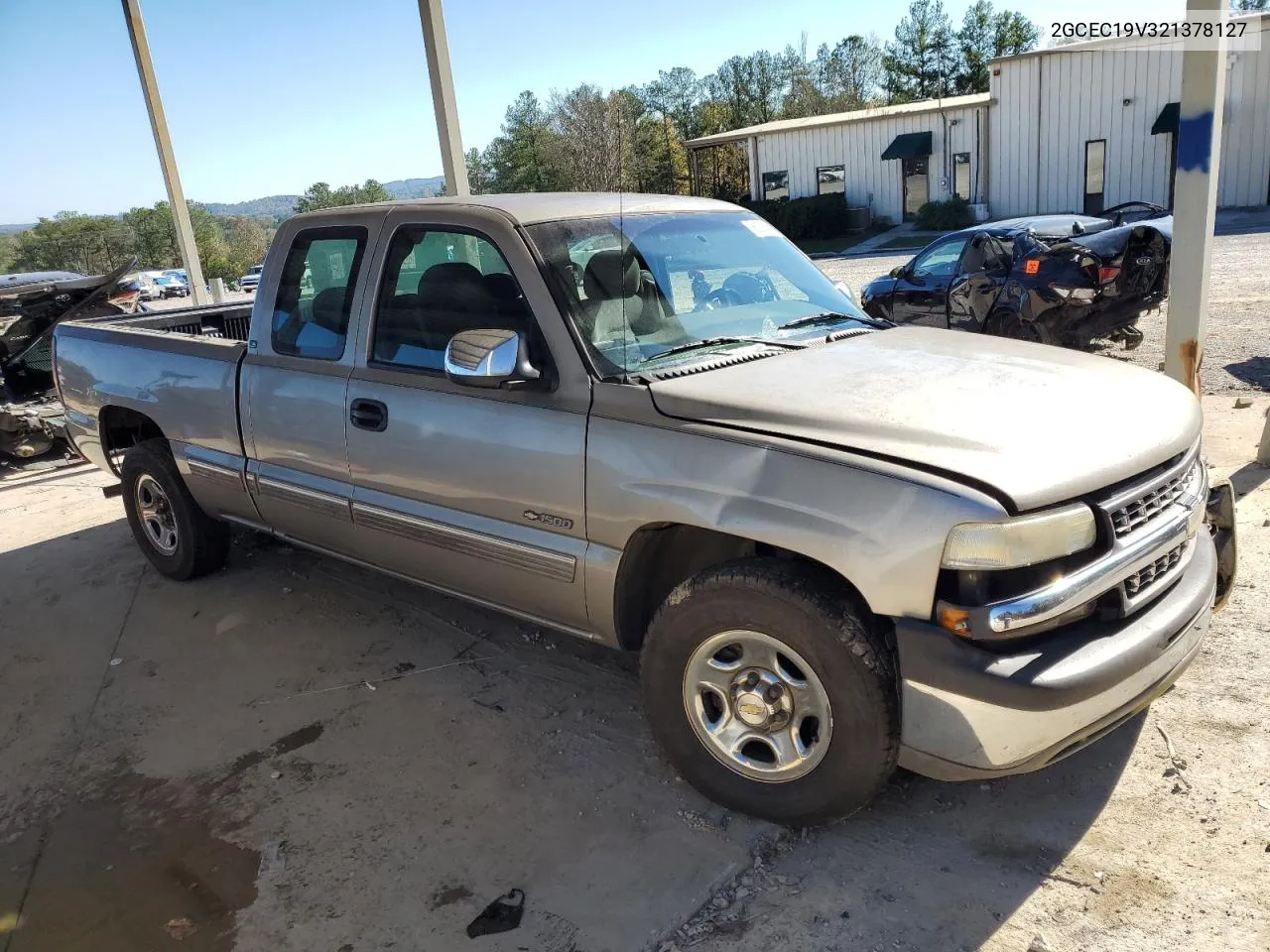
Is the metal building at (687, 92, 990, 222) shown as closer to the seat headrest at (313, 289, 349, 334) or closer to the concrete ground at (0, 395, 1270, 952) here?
the concrete ground at (0, 395, 1270, 952)

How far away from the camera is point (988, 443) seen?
8.50 ft

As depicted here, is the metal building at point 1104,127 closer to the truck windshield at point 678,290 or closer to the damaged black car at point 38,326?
the damaged black car at point 38,326

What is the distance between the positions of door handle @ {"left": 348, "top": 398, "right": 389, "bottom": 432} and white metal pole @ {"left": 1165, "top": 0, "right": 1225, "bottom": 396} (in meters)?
4.34

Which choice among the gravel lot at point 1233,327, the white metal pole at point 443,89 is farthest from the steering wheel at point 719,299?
the white metal pole at point 443,89

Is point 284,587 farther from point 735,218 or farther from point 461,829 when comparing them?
point 735,218

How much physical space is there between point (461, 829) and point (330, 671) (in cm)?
148

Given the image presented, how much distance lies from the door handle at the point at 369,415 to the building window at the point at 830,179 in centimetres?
3382

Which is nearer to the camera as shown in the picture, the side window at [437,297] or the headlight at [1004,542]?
the headlight at [1004,542]

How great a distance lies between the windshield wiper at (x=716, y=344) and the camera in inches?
131

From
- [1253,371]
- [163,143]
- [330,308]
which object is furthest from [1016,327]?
[163,143]

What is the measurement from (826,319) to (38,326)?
9.39 meters

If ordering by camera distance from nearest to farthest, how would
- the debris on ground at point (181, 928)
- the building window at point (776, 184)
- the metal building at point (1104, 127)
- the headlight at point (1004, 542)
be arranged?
the headlight at point (1004, 542) < the debris on ground at point (181, 928) < the metal building at point (1104, 127) < the building window at point (776, 184)

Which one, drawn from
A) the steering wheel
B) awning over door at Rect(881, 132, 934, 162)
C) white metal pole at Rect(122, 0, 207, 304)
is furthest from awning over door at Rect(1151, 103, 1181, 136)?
the steering wheel

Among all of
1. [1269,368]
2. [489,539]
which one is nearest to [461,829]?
[489,539]
